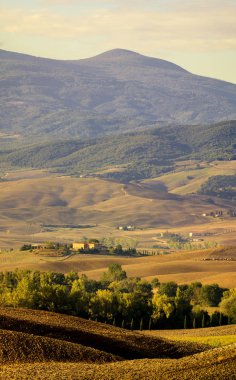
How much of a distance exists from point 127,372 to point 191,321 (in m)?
50.6

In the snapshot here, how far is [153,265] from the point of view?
15338 centimetres

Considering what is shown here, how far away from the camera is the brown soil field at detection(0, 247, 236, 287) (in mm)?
137750

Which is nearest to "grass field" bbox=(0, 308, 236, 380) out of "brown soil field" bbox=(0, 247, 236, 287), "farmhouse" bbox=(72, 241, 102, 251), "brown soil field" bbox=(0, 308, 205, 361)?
"brown soil field" bbox=(0, 308, 205, 361)

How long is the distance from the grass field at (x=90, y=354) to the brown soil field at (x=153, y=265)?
3283 inches

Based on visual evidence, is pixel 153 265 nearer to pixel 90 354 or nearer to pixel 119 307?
pixel 119 307

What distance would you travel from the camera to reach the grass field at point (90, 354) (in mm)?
25625

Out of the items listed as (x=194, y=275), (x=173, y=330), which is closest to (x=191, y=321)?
(x=173, y=330)

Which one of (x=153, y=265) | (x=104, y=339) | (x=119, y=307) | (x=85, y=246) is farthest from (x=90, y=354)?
(x=85, y=246)

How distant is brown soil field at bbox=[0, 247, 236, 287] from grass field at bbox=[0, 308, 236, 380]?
274 feet

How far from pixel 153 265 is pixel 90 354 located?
119097 mm

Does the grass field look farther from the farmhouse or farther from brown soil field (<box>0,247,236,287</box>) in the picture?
the farmhouse

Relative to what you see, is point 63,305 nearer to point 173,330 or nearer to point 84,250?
point 173,330

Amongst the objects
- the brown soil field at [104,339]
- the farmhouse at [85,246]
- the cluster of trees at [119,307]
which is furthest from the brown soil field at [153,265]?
the brown soil field at [104,339]

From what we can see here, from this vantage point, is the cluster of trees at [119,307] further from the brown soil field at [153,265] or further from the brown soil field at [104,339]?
the brown soil field at [153,265]
